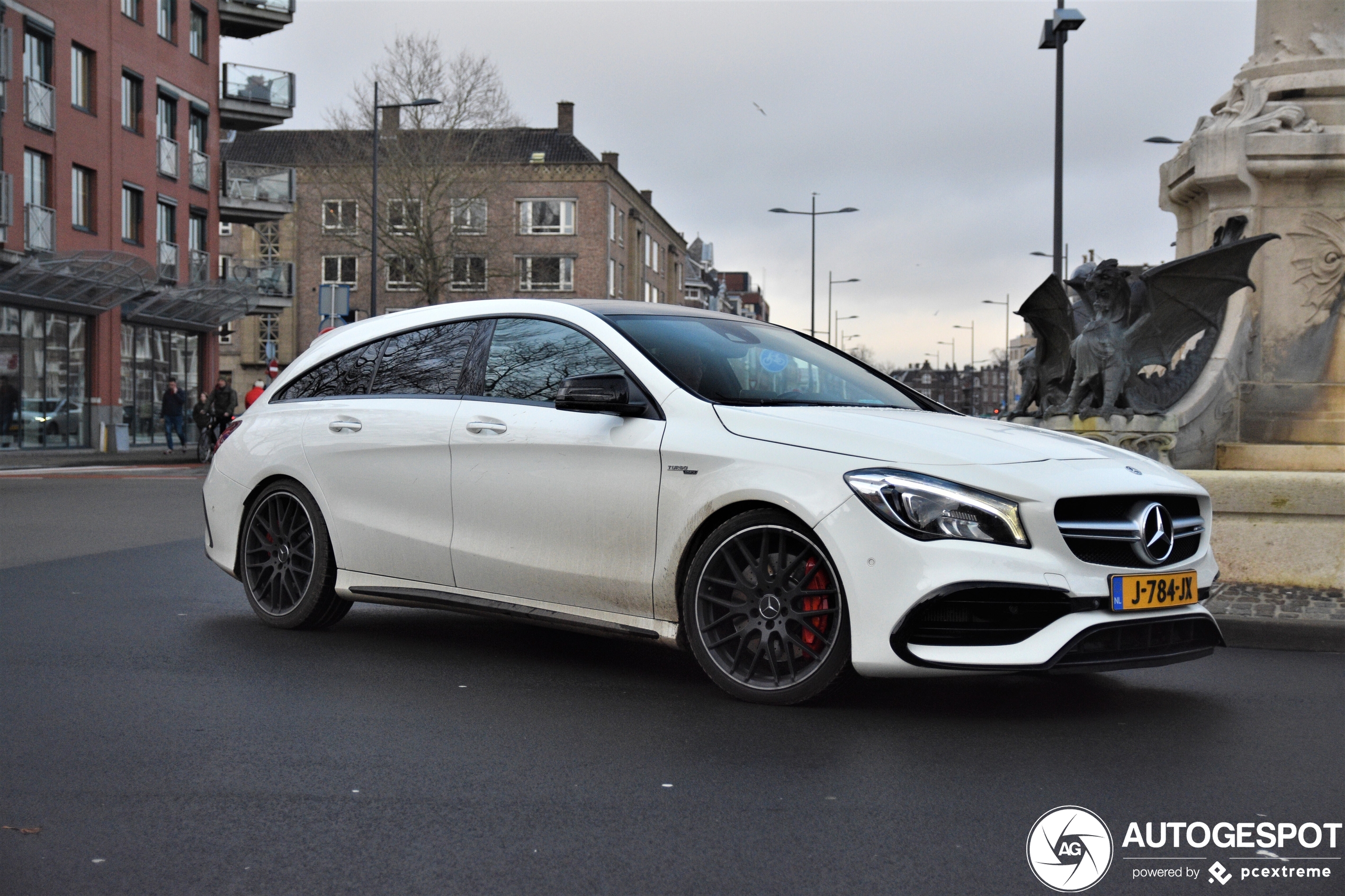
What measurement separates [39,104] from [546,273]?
4177 centimetres

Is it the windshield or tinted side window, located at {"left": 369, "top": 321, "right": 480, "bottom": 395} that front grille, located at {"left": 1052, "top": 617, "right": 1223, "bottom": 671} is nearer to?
the windshield

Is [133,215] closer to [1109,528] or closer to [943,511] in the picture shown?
[943,511]

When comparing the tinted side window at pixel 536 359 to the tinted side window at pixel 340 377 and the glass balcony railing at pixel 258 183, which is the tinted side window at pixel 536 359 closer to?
the tinted side window at pixel 340 377

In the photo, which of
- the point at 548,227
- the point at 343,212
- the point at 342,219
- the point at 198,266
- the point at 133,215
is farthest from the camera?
the point at 548,227

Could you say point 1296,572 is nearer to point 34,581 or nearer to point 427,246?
point 34,581

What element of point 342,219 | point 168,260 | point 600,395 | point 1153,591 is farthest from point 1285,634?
point 342,219

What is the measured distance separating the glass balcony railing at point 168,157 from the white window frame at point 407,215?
10.5 meters

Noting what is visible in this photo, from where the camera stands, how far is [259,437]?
7.51 m

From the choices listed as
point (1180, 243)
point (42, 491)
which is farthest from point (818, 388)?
point (42, 491)

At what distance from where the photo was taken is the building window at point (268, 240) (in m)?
76.7

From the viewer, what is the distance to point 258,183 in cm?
4600

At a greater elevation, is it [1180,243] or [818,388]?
[1180,243]

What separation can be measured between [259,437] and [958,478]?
3.92 m

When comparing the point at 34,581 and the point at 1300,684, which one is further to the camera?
the point at 34,581
